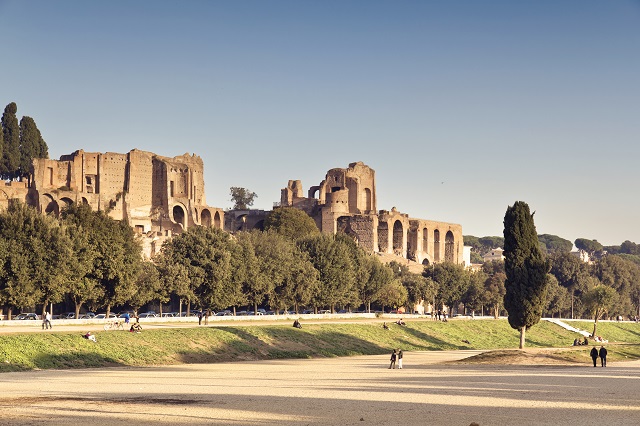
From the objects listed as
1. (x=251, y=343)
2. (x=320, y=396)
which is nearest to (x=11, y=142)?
(x=251, y=343)

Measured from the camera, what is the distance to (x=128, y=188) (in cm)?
11819

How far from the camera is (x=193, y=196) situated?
410 feet

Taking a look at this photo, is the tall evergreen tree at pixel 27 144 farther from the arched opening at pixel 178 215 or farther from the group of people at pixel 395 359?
the group of people at pixel 395 359

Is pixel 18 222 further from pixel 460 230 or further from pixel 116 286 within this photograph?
pixel 460 230

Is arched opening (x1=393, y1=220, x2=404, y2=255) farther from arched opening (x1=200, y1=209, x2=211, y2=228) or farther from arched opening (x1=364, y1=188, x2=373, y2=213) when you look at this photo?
arched opening (x1=200, y1=209, x2=211, y2=228)

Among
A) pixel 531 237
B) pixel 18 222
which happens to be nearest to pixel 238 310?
pixel 18 222

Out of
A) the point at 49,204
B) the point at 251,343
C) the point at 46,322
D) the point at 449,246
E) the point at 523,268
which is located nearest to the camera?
the point at 46,322

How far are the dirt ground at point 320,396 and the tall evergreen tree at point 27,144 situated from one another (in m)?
77.8

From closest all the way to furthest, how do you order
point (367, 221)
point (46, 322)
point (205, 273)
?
point (46, 322)
point (205, 273)
point (367, 221)

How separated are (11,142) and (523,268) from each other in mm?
75407

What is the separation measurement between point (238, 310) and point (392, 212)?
184 feet

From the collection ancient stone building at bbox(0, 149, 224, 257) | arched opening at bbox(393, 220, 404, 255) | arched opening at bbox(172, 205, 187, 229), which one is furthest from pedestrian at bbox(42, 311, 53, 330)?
arched opening at bbox(393, 220, 404, 255)

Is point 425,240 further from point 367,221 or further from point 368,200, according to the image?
point 367,221

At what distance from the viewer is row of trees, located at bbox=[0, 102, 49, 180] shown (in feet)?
363
